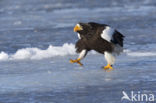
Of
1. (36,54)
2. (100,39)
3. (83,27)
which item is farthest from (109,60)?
(36,54)

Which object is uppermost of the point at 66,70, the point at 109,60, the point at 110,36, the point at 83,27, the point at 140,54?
the point at 83,27

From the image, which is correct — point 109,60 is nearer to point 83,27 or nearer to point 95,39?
point 95,39

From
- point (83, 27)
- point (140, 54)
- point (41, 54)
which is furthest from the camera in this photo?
point (41, 54)

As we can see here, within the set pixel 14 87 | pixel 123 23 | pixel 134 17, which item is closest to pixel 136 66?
pixel 14 87

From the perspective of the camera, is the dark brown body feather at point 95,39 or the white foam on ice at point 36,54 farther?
the white foam on ice at point 36,54

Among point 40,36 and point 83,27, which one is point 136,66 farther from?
point 40,36

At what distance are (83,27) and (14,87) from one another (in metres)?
1.67

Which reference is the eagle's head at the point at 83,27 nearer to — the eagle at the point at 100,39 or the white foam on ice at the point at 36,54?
the eagle at the point at 100,39

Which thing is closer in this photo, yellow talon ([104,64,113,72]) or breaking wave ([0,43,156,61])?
yellow talon ([104,64,113,72])

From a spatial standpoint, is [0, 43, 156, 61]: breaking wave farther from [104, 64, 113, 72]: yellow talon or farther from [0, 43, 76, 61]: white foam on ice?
[104, 64, 113, 72]: yellow talon

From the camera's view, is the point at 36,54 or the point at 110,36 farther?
the point at 36,54

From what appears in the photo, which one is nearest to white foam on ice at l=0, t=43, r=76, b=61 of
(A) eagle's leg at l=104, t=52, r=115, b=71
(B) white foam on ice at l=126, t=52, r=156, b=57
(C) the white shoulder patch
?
(B) white foam on ice at l=126, t=52, r=156, b=57

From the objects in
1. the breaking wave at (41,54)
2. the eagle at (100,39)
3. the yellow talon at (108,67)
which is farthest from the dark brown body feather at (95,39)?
the breaking wave at (41,54)

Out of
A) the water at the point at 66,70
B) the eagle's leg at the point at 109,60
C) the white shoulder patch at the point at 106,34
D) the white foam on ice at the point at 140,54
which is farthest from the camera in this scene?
the white foam on ice at the point at 140,54
